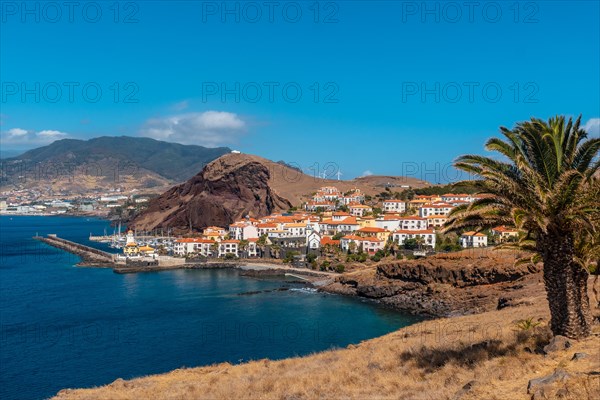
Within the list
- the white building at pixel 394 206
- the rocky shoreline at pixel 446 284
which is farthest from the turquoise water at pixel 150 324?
the white building at pixel 394 206

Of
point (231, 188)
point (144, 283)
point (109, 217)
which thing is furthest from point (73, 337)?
point (109, 217)

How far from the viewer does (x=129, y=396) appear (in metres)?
13.6

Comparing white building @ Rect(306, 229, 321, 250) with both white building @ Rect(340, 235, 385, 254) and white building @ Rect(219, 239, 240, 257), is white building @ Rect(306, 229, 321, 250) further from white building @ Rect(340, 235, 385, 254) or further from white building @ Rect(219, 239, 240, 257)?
white building @ Rect(219, 239, 240, 257)

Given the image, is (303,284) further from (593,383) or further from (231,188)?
(231,188)

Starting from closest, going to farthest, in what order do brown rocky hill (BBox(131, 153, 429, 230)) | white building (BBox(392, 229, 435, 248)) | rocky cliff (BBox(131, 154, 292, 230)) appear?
white building (BBox(392, 229, 435, 248)) → rocky cliff (BBox(131, 154, 292, 230)) → brown rocky hill (BBox(131, 153, 429, 230))

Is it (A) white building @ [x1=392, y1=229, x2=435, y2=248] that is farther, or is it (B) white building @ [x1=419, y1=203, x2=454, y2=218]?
(B) white building @ [x1=419, y1=203, x2=454, y2=218]

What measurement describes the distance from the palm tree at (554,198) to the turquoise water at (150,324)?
18.9 meters

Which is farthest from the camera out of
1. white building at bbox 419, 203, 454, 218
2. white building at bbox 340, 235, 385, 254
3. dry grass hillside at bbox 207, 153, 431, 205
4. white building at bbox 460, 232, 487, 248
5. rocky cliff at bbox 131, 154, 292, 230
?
dry grass hillside at bbox 207, 153, 431, 205

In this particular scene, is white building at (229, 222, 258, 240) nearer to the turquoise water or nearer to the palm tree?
the turquoise water

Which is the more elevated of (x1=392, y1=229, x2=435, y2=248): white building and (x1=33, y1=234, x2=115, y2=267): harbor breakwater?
(x1=392, y1=229, x2=435, y2=248): white building

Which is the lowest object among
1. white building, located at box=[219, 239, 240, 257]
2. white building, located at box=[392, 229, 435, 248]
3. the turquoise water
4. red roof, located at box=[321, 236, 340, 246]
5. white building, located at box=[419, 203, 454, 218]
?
the turquoise water

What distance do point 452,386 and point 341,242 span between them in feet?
224

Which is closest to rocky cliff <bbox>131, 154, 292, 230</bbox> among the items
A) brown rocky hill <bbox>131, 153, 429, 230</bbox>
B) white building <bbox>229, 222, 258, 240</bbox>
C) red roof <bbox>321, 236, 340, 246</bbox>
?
brown rocky hill <bbox>131, 153, 429, 230</bbox>

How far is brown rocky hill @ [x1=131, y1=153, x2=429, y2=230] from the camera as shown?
121 m
